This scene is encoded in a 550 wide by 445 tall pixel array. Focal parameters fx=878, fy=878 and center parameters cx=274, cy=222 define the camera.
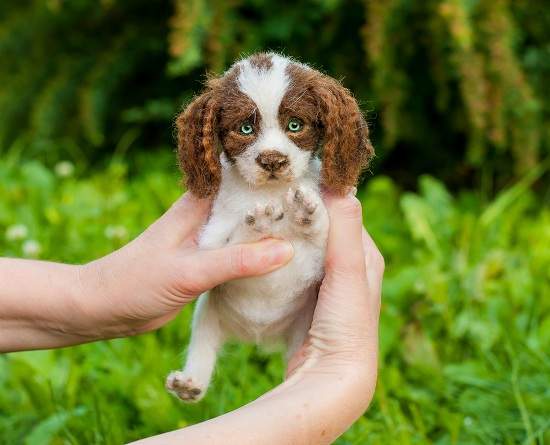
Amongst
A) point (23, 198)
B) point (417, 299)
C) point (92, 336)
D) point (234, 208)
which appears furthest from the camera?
point (23, 198)

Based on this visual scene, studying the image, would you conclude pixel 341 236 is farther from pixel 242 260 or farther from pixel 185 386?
pixel 185 386

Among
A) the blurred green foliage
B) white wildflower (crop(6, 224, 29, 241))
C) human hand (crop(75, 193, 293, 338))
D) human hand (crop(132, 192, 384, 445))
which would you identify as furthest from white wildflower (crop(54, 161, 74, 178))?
human hand (crop(132, 192, 384, 445))

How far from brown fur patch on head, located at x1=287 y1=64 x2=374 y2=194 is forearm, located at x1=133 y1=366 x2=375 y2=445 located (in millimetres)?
427

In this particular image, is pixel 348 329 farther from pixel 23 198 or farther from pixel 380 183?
pixel 23 198

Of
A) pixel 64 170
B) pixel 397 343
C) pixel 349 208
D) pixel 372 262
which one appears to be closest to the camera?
pixel 349 208

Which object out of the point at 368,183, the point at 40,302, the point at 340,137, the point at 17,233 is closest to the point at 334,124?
the point at 340,137

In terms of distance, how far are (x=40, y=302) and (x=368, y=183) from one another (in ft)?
8.98

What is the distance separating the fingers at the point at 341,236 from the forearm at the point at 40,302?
26.9 inches

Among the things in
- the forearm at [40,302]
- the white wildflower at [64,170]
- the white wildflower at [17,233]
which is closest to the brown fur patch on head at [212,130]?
the forearm at [40,302]

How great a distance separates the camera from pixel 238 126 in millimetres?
1781

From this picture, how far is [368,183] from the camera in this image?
15.5ft

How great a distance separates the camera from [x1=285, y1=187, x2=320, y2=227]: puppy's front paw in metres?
1.79

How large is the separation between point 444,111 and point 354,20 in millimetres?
679

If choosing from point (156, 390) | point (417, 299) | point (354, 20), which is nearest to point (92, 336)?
point (156, 390)
